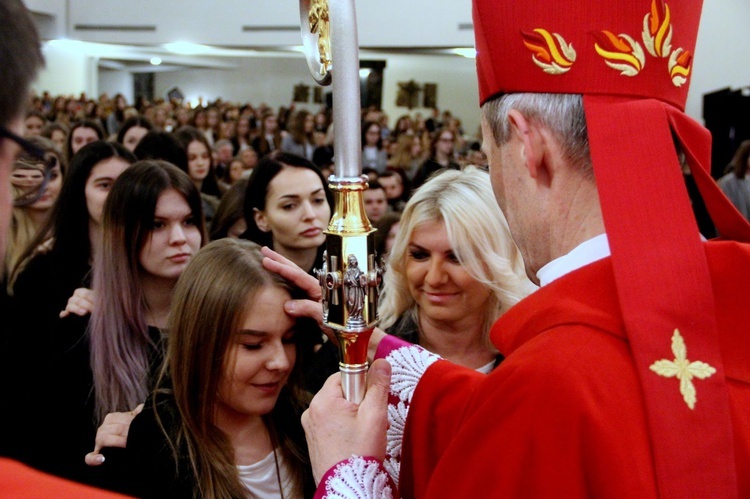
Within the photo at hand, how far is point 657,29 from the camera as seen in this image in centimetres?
131

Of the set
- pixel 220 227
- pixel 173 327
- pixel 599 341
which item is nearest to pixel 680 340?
pixel 599 341

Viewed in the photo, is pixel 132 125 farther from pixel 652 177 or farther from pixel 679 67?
pixel 652 177

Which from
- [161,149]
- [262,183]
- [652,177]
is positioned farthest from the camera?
[161,149]

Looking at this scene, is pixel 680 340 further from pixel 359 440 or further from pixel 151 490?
pixel 151 490

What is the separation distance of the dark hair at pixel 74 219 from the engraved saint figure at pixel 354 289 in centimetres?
194

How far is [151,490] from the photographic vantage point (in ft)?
6.06

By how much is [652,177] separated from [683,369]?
273 mm

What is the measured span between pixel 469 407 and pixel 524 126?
1.43 ft

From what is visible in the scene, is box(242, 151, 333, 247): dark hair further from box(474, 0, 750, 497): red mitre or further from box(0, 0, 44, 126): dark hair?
box(0, 0, 44, 126): dark hair

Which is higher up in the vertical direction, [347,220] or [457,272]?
[347,220]

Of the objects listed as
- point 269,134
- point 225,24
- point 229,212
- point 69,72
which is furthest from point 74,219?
point 69,72

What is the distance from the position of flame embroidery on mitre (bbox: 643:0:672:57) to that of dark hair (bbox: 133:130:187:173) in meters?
3.36

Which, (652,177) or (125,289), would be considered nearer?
(652,177)

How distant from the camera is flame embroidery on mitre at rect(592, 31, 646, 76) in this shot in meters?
1.29
